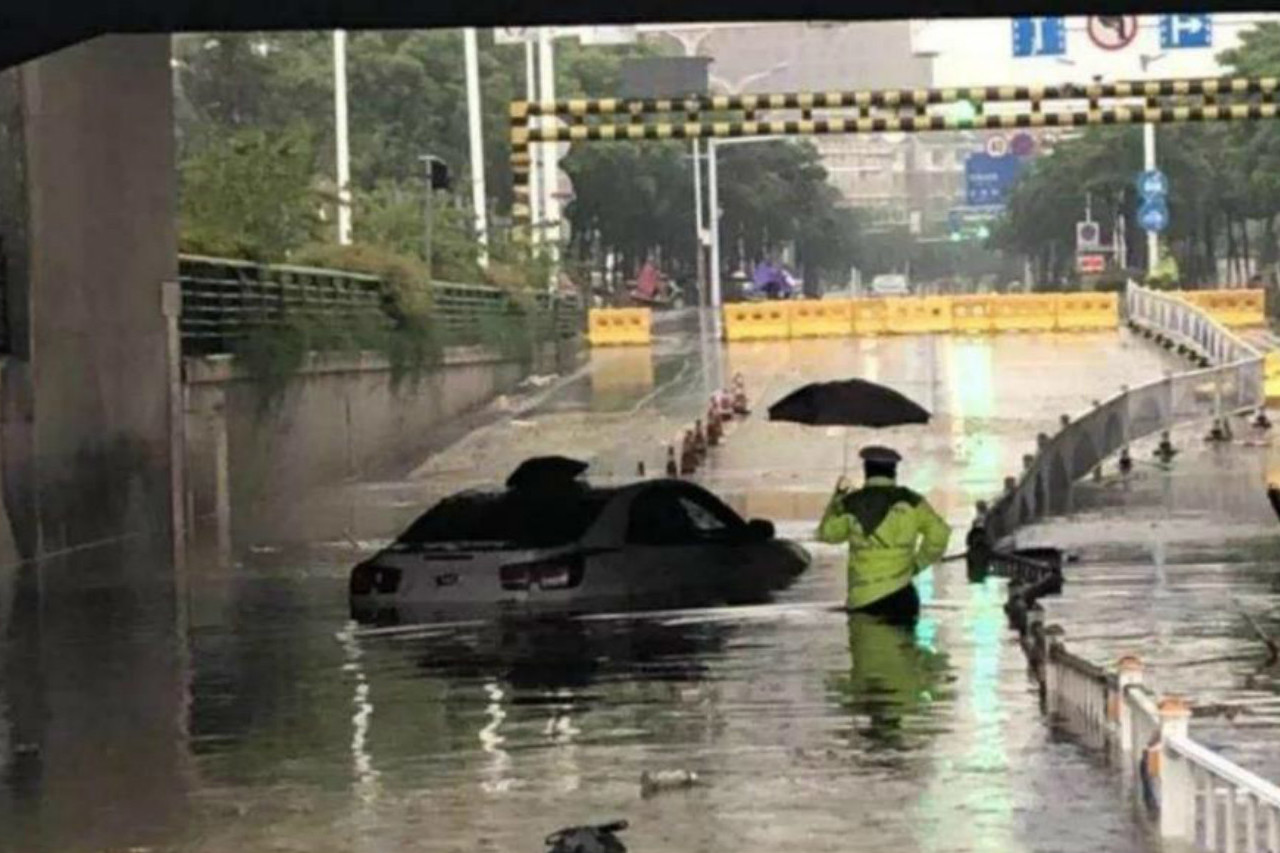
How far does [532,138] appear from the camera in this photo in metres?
57.2

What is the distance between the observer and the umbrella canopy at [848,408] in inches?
945

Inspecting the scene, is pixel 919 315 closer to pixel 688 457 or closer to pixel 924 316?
pixel 924 316

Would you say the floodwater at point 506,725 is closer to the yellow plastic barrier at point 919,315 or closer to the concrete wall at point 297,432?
the concrete wall at point 297,432

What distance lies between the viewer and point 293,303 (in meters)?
41.9

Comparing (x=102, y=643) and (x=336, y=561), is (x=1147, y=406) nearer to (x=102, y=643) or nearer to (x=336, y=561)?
(x=336, y=561)

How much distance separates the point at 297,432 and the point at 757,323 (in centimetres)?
3780

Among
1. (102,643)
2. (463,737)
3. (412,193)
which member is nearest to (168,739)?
(463,737)

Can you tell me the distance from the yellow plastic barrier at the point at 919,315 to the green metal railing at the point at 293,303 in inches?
668

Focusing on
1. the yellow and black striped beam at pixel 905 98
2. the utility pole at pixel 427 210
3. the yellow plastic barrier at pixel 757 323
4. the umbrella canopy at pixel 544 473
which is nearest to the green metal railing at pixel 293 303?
the utility pole at pixel 427 210

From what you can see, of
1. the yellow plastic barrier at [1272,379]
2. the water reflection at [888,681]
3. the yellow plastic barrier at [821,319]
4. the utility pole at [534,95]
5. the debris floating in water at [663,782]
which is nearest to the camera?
the debris floating in water at [663,782]

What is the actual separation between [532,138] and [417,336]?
8072 mm

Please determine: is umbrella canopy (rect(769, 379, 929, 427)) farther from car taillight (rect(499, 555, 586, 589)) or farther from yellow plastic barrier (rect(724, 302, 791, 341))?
yellow plastic barrier (rect(724, 302, 791, 341))

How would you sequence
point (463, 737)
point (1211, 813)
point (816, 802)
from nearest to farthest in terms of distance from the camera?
point (1211, 813), point (816, 802), point (463, 737)

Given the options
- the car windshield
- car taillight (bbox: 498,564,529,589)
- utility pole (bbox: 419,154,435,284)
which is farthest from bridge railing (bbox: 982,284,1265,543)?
utility pole (bbox: 419,154,435,284)
